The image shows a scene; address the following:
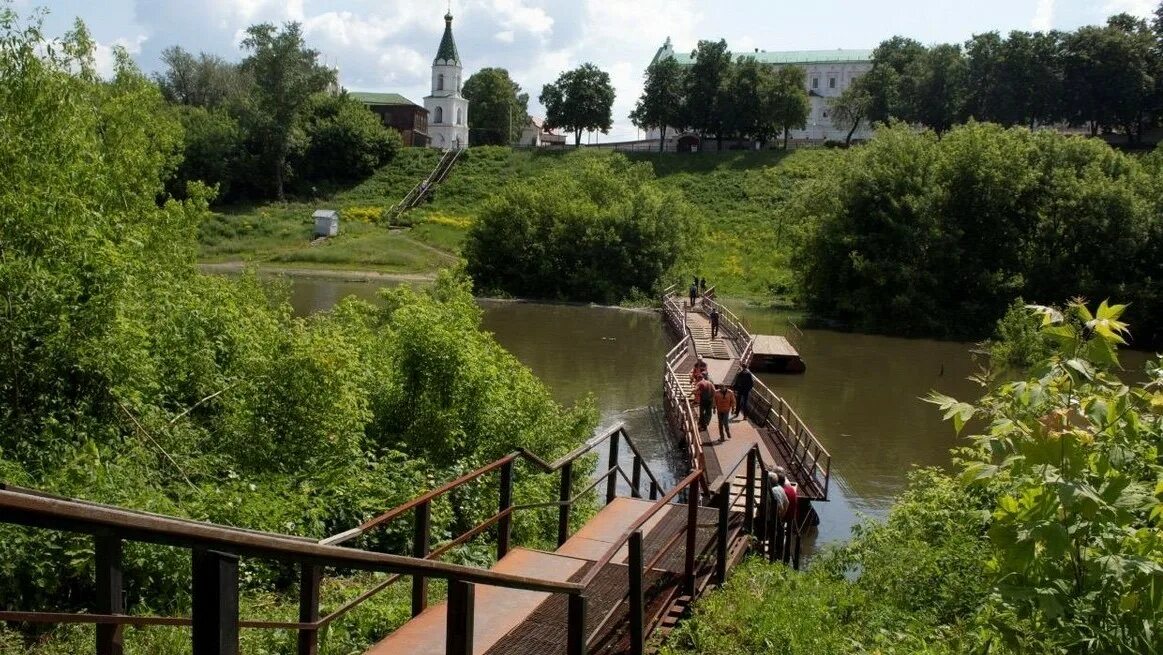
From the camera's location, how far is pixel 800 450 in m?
20.4

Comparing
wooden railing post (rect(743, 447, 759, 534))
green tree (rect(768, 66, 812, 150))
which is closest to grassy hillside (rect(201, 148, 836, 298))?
green tree (rect(768, 66, 812, 150))

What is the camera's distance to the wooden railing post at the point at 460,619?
410cm

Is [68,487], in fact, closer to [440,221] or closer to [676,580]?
[676,580]

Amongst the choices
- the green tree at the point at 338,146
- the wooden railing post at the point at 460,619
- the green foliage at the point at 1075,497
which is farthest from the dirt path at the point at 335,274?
the wooden railing post at the point at 460,619

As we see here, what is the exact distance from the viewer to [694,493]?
7.62 metres

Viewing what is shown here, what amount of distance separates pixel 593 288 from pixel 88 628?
4984 centimetres

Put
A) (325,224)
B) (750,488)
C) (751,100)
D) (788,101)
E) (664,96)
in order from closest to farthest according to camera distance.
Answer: (750,488) → (325,224) → (788,101) → (751,100) → (664,96)

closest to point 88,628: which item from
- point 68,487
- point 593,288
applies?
point 68,487

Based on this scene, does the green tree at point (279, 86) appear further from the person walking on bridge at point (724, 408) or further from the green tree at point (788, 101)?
the person walking on bridge at point (724, 408)

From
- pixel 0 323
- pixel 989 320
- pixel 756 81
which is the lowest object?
pixel 989 320

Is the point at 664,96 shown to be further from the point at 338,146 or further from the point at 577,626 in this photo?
the point at 577,626

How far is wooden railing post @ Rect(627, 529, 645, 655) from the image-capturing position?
6.02 meters

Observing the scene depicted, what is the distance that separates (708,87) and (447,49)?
29418 mm

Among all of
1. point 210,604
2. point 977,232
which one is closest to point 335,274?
point 977,232
